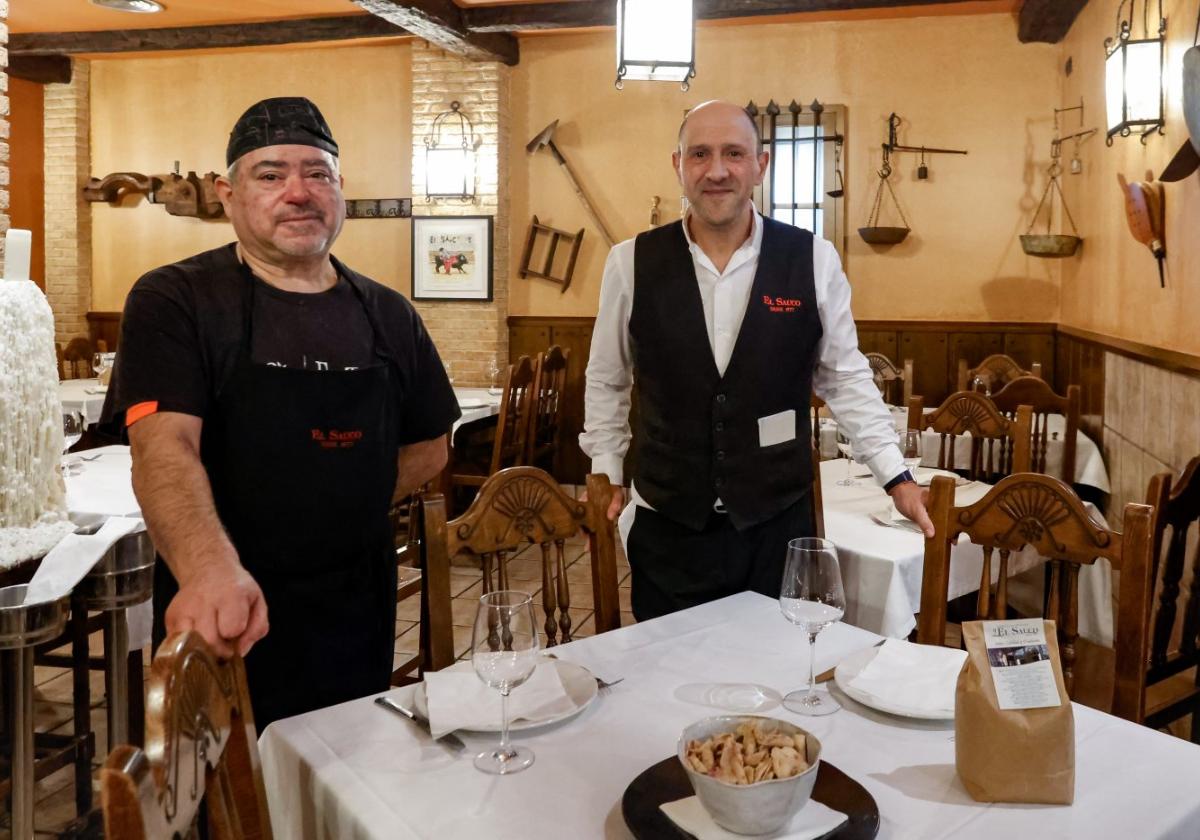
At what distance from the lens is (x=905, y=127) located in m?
A: 6.19

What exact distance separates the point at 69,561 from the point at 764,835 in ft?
4.68

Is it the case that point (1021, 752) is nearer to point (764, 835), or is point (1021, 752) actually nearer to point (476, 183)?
point (764, 835)

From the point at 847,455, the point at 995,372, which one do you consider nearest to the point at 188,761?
the point at 847,455

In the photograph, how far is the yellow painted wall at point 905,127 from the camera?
607 cm

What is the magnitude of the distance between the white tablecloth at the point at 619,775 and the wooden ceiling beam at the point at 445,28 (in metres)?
4.78

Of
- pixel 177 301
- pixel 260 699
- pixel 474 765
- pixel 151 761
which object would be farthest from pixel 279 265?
pixel 151 761

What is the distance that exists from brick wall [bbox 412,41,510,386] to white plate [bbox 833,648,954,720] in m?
5.31

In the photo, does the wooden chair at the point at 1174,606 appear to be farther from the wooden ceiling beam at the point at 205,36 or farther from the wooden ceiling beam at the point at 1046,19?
the wooden ceiling beam at the point at 205,36

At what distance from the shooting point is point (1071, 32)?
18.6 ft

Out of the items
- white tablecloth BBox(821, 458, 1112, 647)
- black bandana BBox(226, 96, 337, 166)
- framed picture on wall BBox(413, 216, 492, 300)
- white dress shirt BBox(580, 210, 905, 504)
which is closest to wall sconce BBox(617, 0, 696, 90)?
white dress shirt BBox(580, 210, 905, 504)

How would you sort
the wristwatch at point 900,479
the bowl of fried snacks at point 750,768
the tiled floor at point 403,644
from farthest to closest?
1. the tiled floor at point 403,644
2. the wristwatch at point 900,479
3. the bowl of fried snacks at point 750,768

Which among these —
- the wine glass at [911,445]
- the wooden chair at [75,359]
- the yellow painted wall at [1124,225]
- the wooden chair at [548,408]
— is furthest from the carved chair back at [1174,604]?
the wooden chair at [75,359]

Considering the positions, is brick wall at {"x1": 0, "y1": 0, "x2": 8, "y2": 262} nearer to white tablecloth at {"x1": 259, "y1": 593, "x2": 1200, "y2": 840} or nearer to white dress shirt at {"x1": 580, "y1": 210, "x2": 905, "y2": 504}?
white dress shirt at {"x1": 580, "y1": 210, "x2": 905, "y2": 504}

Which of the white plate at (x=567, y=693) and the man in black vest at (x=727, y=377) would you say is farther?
the man in black vest at (x=727, y=377)
